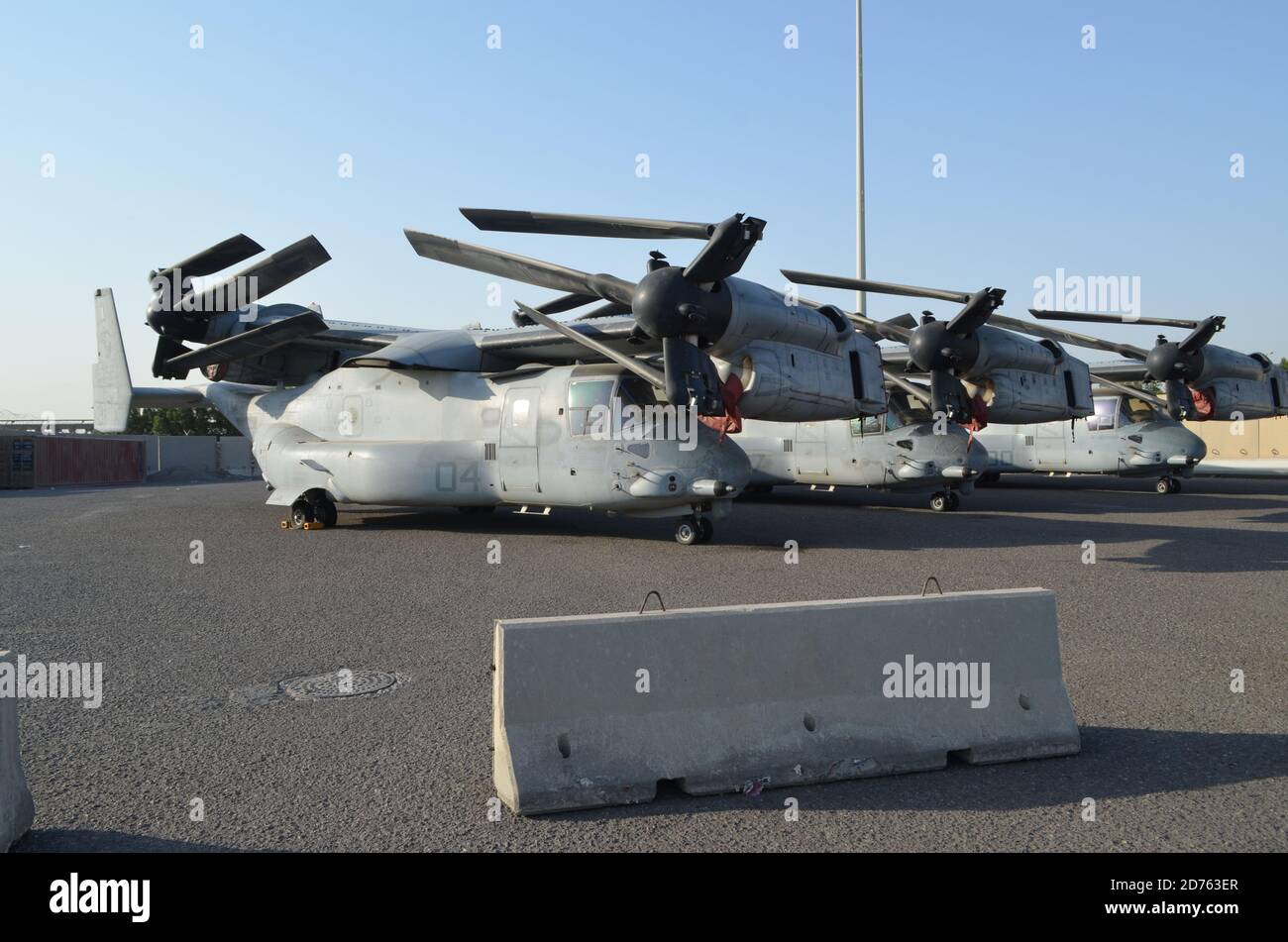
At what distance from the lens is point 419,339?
54.2 ft

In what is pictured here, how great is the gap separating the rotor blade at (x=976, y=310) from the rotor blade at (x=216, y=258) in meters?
12.0

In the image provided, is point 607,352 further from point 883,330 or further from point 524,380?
point 883,330

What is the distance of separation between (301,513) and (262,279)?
4216 mm

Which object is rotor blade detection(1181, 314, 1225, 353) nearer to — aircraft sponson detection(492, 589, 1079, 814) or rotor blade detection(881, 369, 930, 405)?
rotor blade detection(881, 369, 930, 405)

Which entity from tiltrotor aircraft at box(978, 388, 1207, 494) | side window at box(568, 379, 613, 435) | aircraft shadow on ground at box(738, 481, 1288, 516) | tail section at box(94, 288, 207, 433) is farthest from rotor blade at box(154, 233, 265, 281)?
tiltrotor aircraft at box(978, 388, 1207, 494)

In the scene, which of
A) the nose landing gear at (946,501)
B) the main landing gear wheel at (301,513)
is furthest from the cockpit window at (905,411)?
the main landing gear wheel at (301,513)

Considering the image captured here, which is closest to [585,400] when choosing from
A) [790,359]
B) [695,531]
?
[695,531]

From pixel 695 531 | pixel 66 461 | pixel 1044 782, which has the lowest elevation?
pixel 1044 782

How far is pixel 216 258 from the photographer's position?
55.9 feet

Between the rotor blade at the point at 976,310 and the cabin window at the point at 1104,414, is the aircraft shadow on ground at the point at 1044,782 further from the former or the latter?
the cabin window at the point at 1104,414
